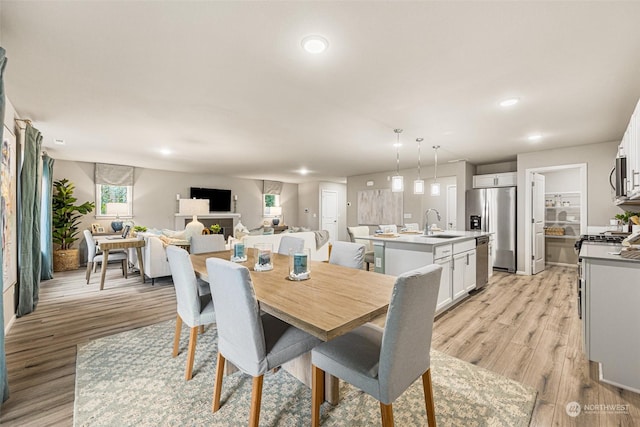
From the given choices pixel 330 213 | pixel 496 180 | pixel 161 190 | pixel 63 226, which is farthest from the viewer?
pixel 330 213

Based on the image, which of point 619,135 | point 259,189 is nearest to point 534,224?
point 619,135

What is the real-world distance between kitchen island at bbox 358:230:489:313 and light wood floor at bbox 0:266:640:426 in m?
0.23

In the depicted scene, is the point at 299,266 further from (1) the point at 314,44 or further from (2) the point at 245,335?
(1) the point at 314,44

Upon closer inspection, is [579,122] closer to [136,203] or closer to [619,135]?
[619,135]

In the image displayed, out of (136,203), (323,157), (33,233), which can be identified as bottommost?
(33,233)

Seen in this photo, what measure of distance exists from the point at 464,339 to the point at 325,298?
1.93 meters

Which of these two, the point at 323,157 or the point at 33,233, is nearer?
the point at 33,233

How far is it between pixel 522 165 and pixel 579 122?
6.07 feet

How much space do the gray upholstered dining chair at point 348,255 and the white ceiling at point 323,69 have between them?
1420 mm

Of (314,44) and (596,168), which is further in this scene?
(596,168)

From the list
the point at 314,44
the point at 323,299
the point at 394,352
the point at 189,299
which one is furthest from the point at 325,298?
the point at 314,44

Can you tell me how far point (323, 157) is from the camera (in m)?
5.70

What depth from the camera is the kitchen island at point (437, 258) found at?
313 cm

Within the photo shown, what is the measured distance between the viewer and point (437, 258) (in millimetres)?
3096
